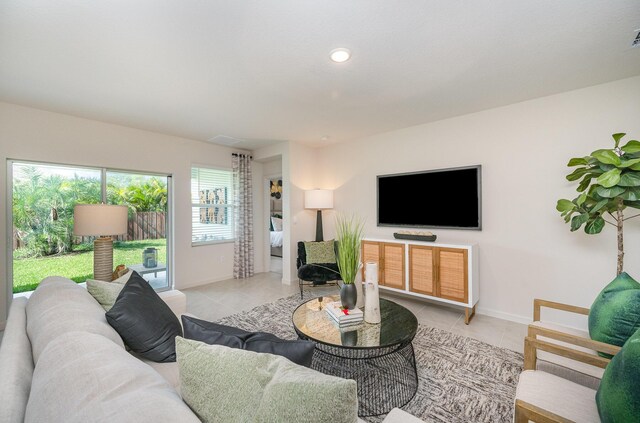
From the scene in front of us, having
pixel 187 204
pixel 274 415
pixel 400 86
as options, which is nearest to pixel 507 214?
pixel 400 86

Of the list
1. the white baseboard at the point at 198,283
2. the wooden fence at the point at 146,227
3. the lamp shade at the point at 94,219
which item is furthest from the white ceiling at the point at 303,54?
the white baseboard at the point at 198,283

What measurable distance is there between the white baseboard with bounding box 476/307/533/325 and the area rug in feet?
2.78

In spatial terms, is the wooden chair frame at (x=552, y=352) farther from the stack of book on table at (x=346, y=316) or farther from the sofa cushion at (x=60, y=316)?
the sofa cushion at (x=60, y=316)

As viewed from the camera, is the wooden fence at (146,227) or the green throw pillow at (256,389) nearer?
the green throw pillow at (256,389)

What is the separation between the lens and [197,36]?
1.90 meters

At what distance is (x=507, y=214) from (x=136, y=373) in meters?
3.67

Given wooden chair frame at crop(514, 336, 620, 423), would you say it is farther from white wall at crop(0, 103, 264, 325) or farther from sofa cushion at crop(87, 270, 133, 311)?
white wall at crop(0, 103, 264, 325)

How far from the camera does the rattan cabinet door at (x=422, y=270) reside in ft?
10.8

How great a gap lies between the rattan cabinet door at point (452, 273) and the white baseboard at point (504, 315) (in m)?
0.49

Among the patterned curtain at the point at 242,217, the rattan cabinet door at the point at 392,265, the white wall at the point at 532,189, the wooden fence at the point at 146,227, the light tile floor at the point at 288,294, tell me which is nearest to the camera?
the white wall at the point at 532,189

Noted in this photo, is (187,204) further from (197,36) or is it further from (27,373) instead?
(27,373)

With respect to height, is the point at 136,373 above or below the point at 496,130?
below

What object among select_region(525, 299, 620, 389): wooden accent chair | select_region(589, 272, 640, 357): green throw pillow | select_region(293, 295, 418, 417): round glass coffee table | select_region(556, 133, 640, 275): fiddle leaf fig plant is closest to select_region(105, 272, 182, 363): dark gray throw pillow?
select_region(293, 295, 418, 417): round glass coffee table

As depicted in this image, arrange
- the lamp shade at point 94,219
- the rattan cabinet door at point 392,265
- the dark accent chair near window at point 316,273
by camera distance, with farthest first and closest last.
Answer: the dark accent chair near window at point 316,273 < the rattan cabinet door at point 392,265 < the lamp shade at point 94,219
